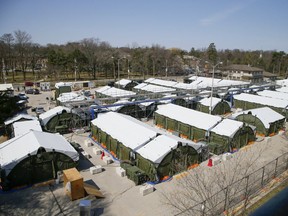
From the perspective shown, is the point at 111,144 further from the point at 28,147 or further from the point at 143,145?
the point at 28,147

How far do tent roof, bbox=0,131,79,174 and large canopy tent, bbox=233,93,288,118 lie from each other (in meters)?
25.6

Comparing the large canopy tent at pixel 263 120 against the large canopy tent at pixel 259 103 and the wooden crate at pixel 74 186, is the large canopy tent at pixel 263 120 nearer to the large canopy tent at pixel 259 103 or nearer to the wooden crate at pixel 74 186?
the large canopy tent at pixel 259 103

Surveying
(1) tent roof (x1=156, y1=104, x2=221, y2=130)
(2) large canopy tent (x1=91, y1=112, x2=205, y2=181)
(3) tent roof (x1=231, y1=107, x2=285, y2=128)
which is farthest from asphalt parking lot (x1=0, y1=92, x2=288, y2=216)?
(3) tent roof (x1=231, y1=107, x2=285, y2=128)

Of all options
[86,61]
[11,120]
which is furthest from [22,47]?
[11,120]

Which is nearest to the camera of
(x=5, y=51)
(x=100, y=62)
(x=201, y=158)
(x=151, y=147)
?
(x=151, y=147)

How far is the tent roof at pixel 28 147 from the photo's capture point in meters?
15.1

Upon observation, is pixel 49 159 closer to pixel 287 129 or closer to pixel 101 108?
pixel 101 108

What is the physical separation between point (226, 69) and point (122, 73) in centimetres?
3385

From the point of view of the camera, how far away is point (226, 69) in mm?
78125

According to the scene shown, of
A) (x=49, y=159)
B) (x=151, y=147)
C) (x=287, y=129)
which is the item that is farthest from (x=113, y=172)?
(x=287, y=129)

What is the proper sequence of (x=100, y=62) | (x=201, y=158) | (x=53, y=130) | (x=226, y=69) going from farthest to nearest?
(x=226, y=69), (x=100, y=62), (x=53, y=130), (x=201, y=158)

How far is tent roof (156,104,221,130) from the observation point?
2246 cm

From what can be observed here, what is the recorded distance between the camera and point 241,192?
46.8 ft

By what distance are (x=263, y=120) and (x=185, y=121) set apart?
799cm
